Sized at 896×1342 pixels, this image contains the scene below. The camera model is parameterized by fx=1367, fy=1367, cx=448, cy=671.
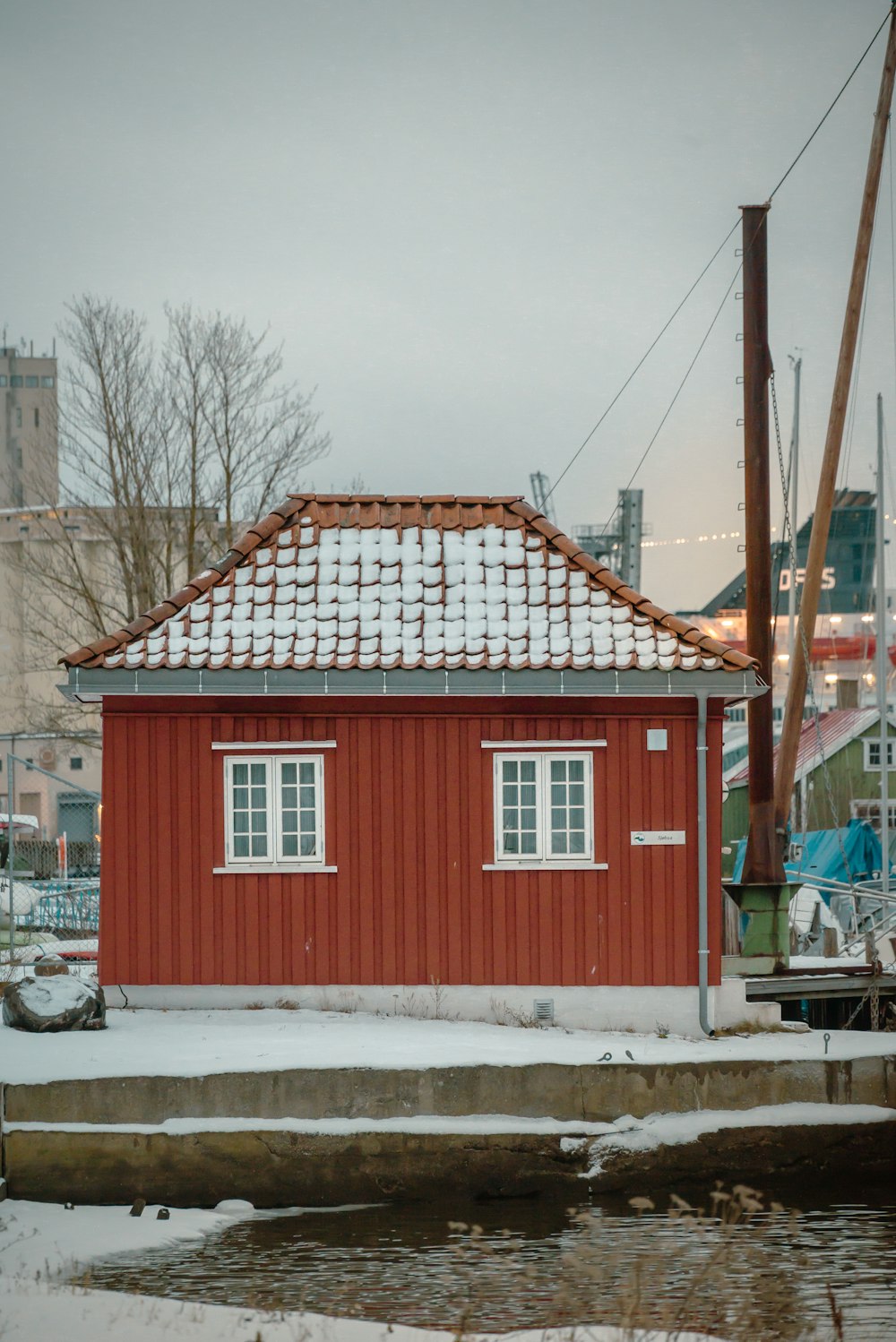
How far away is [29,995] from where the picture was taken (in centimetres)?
1268

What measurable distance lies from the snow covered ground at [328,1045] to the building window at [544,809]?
1.75 metres

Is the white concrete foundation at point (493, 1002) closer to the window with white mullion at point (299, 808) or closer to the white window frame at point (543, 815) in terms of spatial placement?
the white window frame at point (543, 815)

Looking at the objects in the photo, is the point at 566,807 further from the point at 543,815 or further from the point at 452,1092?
the point at 452,1092

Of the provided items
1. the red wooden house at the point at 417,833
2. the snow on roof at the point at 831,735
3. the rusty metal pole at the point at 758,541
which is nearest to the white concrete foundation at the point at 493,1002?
the red wooden house at the point at 417,833

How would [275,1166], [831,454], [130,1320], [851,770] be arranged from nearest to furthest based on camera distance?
[130,1320]
[275,1166]
[831,454]
[851,770]

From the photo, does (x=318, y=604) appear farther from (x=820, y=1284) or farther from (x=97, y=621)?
(x=97, y=621)

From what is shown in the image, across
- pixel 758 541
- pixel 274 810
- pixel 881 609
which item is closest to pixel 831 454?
pixel 758 541

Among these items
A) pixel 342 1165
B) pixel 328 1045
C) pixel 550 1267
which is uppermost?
pixel 328 1045

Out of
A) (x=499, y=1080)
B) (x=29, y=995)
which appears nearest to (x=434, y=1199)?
(x=499, y=1080)

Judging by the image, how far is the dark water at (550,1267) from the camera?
8.96 meters

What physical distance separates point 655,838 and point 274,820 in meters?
3.88

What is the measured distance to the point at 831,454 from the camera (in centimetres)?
1781

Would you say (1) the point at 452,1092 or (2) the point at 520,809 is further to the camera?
(2) the point at 520,809

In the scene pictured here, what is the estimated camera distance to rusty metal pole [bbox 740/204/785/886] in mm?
16281
